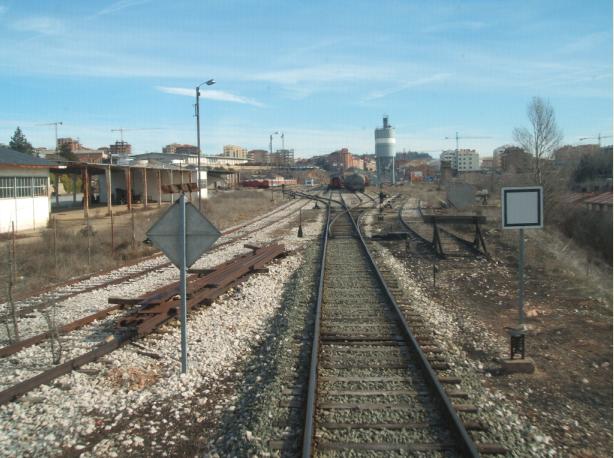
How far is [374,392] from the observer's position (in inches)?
247

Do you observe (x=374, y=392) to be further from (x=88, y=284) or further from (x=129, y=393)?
(x=88, y=284)

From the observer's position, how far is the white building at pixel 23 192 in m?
26.1

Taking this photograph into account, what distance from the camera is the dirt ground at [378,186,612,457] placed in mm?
5770

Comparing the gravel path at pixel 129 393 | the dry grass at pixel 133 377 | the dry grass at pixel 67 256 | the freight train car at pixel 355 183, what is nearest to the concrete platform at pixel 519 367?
the gravel path at pixel 129 393

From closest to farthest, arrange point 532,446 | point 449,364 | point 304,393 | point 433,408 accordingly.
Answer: point 532,446 → point 433,408 → point 304,393 → point 449,364

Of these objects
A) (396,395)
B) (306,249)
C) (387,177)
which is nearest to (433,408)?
(396,395)

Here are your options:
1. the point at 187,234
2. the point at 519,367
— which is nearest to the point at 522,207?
the point at 519,367

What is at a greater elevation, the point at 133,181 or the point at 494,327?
the point at 133,181

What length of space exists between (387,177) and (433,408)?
134m

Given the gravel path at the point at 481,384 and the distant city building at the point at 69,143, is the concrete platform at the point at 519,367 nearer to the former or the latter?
the gravel path at the point at 481,384

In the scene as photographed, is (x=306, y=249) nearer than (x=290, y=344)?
No

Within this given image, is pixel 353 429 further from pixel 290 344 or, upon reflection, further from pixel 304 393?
pixel 290 344

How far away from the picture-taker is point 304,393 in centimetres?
624

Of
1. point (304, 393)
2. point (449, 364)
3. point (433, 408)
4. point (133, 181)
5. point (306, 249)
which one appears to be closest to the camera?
point (433, 408)
